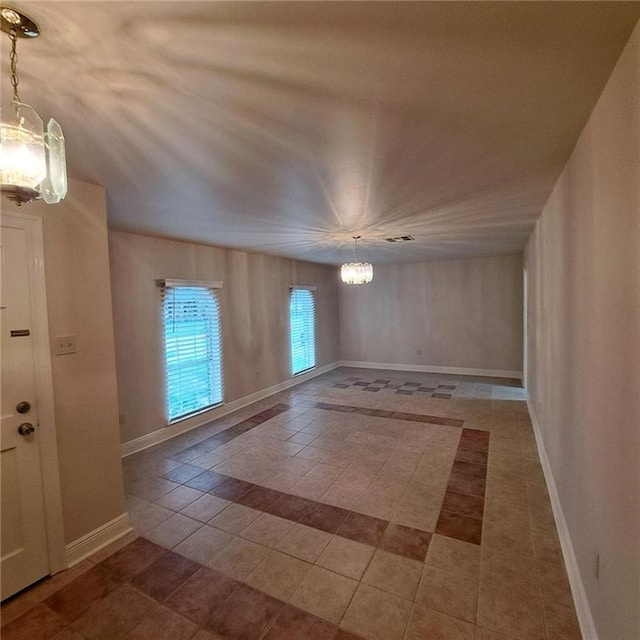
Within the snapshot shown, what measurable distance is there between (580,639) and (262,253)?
5103 millimetres

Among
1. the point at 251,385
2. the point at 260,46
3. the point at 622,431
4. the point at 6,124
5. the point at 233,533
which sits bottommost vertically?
the point at 233,533

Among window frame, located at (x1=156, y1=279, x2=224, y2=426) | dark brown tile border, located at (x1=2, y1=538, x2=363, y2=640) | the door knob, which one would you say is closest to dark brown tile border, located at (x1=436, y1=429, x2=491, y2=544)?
dark brown tile border, located at (x1=2, y1=538, x2=363, y2=640)

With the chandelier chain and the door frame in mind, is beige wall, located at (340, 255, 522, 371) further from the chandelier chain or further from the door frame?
the chandelier chain

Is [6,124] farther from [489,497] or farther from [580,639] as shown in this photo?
[489,497]

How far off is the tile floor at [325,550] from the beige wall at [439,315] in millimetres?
2988

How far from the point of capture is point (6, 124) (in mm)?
938

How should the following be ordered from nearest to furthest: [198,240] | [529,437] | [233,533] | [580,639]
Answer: [580,639] → [233,533] → [529,437] → [198,240]

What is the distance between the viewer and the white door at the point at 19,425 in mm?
1820

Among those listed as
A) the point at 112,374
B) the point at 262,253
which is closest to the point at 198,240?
the point at 262,253

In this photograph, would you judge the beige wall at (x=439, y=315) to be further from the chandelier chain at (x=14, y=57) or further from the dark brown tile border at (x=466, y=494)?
the chandelier chain at (x=14, y=57)

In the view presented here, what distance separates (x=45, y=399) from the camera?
1.97 meters

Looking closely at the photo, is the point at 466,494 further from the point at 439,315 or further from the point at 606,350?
the point at 439,315

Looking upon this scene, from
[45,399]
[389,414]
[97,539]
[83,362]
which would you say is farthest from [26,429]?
[389,414]

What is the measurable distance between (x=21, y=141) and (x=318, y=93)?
1011mm
